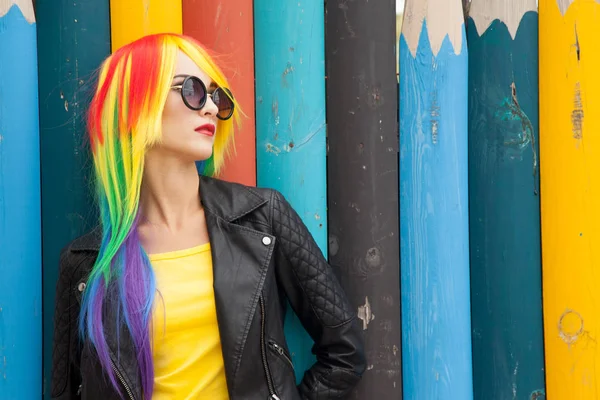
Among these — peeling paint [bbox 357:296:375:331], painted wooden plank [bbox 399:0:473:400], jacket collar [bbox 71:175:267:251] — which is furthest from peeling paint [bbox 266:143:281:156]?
peeling paint [bbox 357:296:375:331]

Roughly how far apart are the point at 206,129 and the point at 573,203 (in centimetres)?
148

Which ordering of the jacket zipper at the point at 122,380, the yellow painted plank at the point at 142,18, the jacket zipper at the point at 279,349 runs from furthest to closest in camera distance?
the yellow painted plank at the point at 142,18 < the jacket zipper at the point at 279,349 < the jacket zipper at the point at 122,380

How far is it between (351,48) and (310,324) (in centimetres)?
111

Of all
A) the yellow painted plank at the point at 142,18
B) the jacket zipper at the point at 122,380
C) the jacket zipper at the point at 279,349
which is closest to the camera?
the jacket zipper at the point at 122,380

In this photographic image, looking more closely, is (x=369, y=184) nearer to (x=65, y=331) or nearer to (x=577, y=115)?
(x=577, y=115)

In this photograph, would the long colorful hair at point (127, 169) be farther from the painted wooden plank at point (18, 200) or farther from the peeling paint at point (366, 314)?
the peeling paint at point (366, 314)

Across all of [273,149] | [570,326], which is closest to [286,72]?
[273,149]

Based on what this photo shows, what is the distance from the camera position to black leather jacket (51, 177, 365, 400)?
2205mm

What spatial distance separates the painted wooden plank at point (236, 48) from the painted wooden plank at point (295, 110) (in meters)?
0.05

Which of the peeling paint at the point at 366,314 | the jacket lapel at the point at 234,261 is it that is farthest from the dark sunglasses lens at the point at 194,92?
the peeling paint at the point at 366,314

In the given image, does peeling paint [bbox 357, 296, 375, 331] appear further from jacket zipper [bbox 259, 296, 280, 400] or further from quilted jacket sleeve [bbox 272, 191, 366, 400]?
jacket zipper [bbox 259, 296, 280, 400]

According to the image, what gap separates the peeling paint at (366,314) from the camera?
2568 millimetres

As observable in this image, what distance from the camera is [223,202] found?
2395 mm

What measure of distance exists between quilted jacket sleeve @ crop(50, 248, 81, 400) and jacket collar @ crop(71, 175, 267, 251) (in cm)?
8
